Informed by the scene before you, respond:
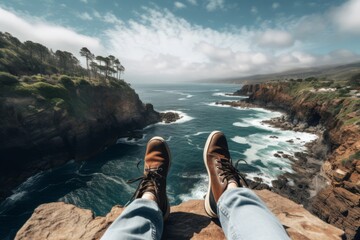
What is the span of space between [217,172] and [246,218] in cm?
155

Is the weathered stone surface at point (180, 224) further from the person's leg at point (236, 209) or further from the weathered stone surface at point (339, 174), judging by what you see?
the weathered stone surface at point (339, 174)

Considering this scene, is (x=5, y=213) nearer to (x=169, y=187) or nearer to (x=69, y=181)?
(x=69, y=181)

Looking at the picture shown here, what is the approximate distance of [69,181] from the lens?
19797mm

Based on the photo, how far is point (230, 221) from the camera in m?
2.40

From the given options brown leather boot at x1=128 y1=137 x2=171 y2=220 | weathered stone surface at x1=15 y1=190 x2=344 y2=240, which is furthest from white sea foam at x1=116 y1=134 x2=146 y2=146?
weathered stone surface at x1=15 y1=190 x2=344 y2=240

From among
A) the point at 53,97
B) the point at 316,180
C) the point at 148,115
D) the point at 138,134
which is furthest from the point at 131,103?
the point at 316,180

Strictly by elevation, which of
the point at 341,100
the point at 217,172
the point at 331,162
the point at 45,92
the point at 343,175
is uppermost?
the point at 45,92

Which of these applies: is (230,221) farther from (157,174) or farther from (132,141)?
(132,141)

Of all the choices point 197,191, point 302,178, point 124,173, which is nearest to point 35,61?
point 124,173

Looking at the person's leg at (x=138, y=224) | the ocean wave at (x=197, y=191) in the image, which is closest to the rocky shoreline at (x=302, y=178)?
the ocean wave at (x=197, y=191)

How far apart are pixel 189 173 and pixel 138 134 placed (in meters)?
18.0

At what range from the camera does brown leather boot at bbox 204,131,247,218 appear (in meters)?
3.24

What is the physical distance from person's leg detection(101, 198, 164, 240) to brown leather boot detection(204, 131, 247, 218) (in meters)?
1.10

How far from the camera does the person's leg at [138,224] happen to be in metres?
2.11
